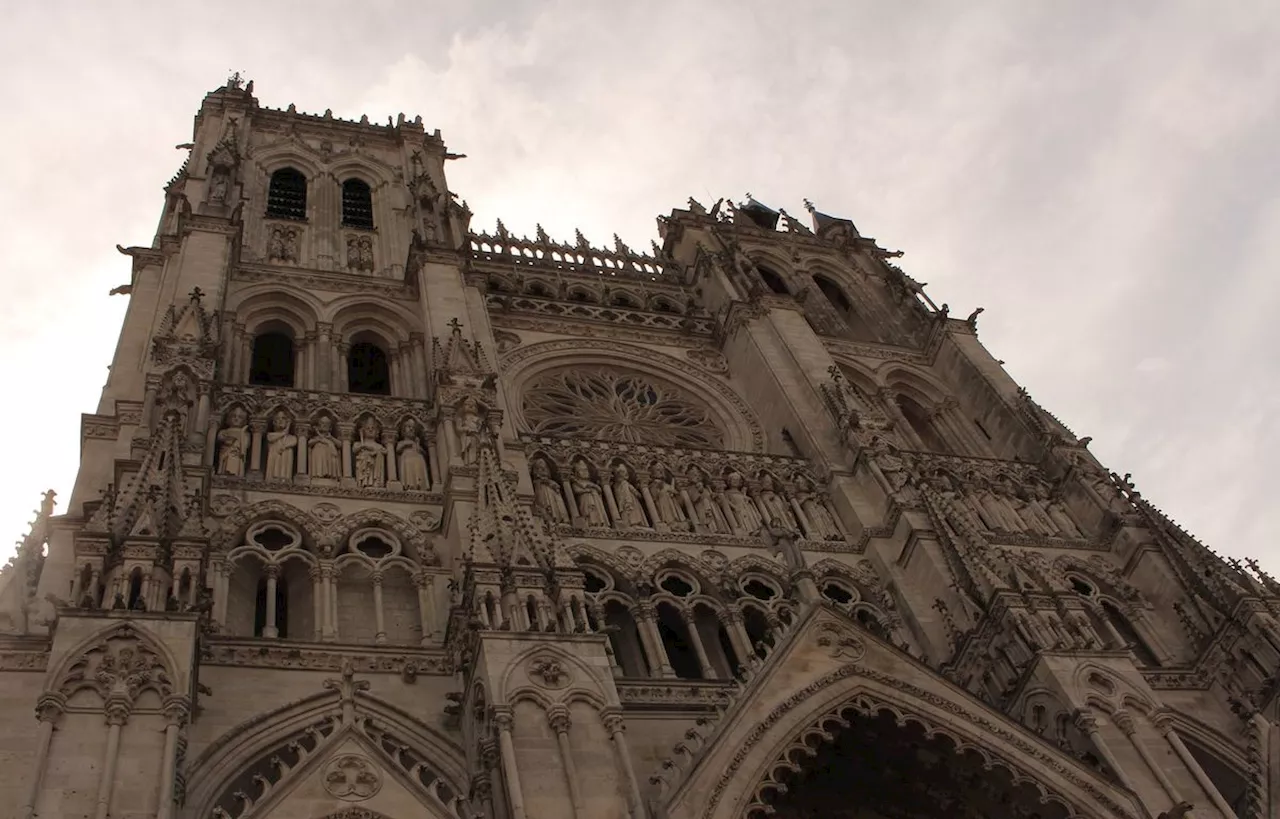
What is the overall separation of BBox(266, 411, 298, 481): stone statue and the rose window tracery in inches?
192

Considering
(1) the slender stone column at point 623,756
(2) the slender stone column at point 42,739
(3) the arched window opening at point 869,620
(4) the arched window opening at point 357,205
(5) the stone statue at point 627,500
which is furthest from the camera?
(4) the arched window opening at point 357,205

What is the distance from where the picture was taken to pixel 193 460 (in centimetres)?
1558

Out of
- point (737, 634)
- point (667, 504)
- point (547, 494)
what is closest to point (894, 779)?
point (737, 634)

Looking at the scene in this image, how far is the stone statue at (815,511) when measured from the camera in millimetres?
19734

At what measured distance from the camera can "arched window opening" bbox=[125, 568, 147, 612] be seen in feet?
40.3

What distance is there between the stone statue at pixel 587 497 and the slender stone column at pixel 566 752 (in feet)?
20.8

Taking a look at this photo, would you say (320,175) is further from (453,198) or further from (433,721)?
(433,721)

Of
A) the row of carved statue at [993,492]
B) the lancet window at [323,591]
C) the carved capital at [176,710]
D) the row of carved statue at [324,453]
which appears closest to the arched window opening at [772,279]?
the row of carved statue at [993,492]

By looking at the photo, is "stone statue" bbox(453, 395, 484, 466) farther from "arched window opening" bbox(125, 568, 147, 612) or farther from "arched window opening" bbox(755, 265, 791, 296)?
Result: "arched window opening" bbox(755, 265, 791, 296)

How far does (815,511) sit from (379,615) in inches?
311

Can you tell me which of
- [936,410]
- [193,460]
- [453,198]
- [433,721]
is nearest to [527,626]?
[433,721]

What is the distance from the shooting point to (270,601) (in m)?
14.9

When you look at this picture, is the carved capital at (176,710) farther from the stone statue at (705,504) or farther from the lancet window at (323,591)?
the stone statue at (705,504)

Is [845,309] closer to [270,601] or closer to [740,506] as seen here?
[740,506]
